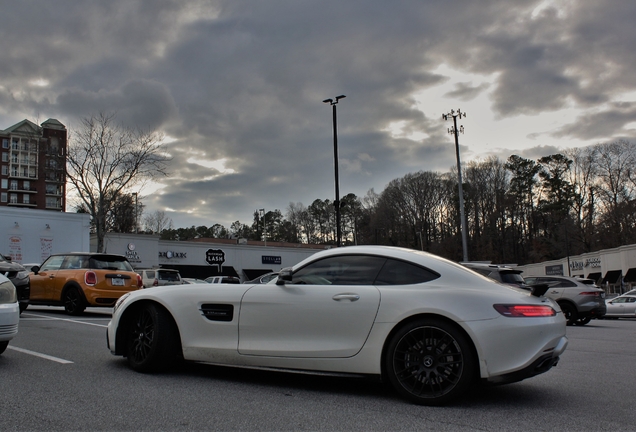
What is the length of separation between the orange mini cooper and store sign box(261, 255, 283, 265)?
3793cm

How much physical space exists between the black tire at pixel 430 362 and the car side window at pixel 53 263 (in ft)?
37.4

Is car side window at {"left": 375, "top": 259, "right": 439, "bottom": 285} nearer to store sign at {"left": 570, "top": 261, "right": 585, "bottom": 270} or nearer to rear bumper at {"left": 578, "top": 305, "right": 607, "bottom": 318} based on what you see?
rear bumper at {"left": 578, "top": 305, "right": 607, "bottom": 318}

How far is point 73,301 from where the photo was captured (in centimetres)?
1264

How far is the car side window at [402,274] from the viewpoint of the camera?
457cm

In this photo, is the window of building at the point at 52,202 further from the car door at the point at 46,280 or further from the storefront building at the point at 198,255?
the car door at the point at 46,280

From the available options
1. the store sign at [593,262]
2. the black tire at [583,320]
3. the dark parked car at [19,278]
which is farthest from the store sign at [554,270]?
the dark parked car at [19,278]

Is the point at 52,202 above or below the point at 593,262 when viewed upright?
above

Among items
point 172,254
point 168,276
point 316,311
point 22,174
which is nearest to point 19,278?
point 316,311

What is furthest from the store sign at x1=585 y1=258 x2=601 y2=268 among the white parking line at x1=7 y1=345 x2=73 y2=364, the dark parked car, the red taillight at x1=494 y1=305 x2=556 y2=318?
the white parking line at x1=7 y1=345 x2=73 y2=364

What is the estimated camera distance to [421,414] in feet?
12.9

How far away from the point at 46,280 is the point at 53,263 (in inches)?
19.1

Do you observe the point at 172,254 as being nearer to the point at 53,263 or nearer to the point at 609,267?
the point at 53,263

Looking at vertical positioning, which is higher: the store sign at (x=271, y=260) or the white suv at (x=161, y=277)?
the store sign at (x=271, y=260)

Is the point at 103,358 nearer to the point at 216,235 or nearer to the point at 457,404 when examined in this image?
the point at 457,404
